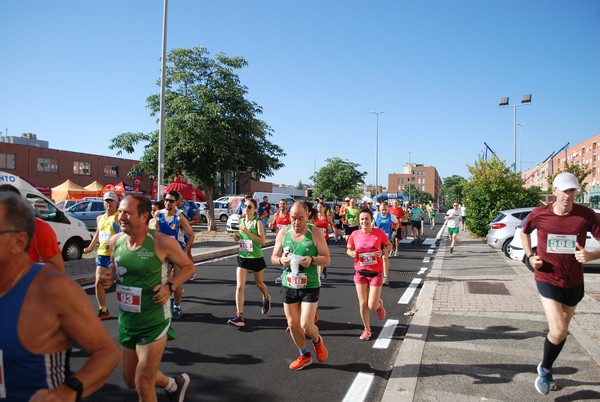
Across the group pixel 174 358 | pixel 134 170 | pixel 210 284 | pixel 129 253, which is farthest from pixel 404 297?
pixel 134 170

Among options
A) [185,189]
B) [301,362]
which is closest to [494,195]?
[185,189]

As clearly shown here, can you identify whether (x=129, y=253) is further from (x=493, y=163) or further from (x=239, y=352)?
(x=493, y=163)

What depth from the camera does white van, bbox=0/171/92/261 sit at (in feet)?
34.7

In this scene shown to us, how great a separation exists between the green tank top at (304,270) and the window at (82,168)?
46.0 m

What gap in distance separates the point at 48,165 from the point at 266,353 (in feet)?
145

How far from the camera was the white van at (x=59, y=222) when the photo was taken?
10570mm

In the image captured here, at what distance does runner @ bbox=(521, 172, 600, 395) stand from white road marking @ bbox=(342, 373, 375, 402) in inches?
59.6

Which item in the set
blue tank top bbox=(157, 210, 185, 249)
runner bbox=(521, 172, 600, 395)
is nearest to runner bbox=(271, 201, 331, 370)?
runner bbox=(521, 172, 600, 395)

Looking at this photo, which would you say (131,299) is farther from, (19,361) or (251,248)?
(251,248)

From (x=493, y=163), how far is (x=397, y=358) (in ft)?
61.0

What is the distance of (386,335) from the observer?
5793 millimetres

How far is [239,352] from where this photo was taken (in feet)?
16.7

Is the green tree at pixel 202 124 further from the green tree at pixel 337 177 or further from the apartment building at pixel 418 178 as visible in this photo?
the apartment building at pixel 418 178

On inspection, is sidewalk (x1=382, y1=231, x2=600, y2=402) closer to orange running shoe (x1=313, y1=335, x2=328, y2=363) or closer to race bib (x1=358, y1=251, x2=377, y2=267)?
orange running shoe (x1=313, y1=335, x2=328, y2=363)
